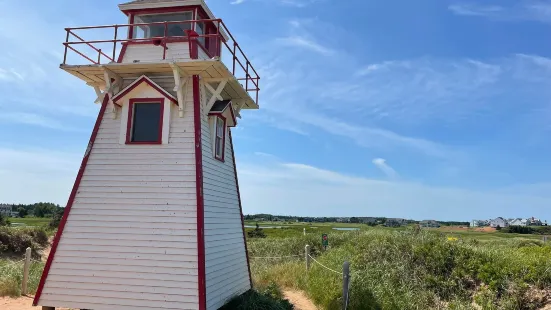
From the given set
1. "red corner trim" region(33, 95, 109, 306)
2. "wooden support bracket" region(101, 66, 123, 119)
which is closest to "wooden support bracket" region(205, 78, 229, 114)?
"wooden support bracket" region(101, 66, 123, 119)

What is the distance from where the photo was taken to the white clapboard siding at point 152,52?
8983mm

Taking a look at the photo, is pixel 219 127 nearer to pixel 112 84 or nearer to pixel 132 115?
pixel 132 115

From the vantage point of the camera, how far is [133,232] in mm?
8102

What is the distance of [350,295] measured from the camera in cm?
1012

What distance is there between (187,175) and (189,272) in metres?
2.00

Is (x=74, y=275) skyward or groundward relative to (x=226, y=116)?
groundward

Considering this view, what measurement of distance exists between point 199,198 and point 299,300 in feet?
20.8

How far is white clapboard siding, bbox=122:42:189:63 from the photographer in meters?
8.98

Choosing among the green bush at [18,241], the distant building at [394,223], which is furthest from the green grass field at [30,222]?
the distant building at [394,223]

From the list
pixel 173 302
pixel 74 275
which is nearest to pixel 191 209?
pixel 173 302

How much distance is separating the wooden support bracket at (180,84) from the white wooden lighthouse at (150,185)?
2cm

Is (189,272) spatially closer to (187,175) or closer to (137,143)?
(187,175)

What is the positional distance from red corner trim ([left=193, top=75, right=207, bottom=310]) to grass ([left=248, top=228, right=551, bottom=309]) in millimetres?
4383

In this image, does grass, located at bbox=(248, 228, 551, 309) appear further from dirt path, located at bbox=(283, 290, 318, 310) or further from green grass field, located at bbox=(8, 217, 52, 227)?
green grass field, located at bbox=(8, 217, 52, 227)
